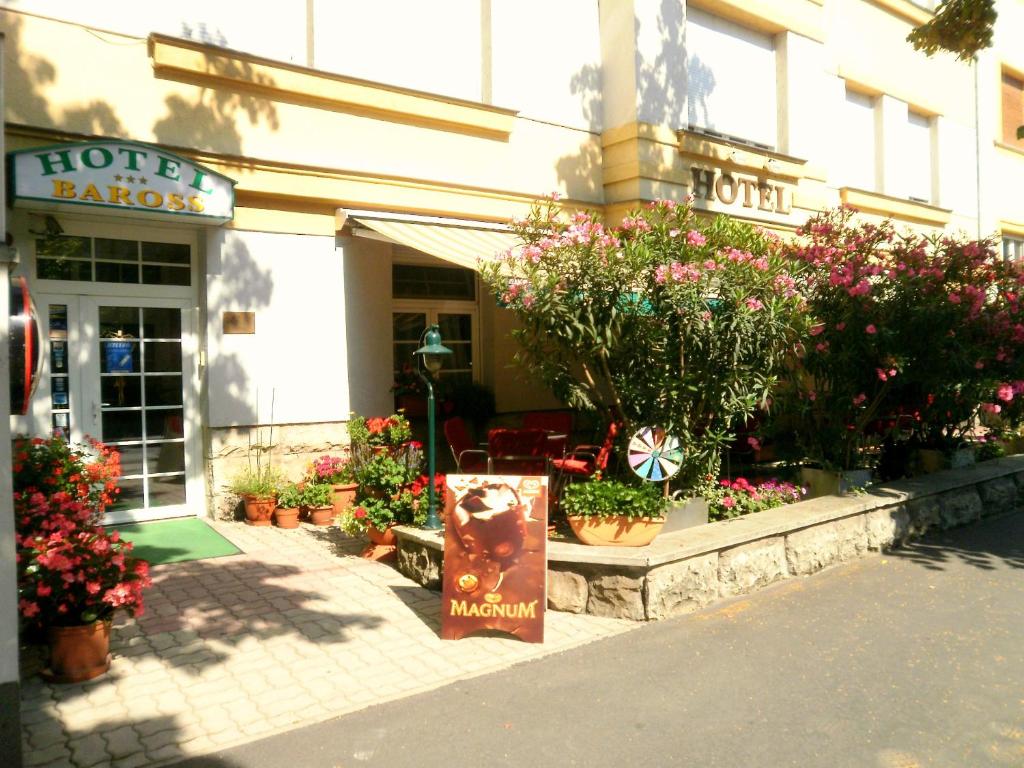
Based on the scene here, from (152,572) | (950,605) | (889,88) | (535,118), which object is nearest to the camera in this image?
(950,605)

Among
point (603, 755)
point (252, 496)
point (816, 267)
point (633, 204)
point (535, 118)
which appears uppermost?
point (535, 118)

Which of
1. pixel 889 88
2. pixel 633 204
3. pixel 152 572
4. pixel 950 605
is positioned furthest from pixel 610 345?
pixel 889 88

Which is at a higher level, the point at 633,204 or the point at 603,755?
the point at 633,204

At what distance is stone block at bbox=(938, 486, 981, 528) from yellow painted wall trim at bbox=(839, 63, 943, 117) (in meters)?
7.50

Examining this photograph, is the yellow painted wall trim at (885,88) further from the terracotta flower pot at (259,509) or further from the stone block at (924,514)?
the terracotta flower pot at (259,509)

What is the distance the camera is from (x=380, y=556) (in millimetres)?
6914

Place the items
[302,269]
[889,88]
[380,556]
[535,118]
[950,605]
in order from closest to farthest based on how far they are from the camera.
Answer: [950,605]
[380,556]
[302,269]
[535,118]
[889,88]

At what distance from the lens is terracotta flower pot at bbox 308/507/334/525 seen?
8.02m

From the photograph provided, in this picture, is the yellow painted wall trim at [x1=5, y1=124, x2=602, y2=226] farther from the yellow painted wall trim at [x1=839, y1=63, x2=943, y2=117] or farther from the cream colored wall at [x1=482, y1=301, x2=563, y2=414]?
the yellow painted wall trim at [x1=839, y1=63, x2=943, y2=117]

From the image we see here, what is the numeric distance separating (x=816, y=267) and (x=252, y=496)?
587 centimetres

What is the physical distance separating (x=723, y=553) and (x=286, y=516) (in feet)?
13.3

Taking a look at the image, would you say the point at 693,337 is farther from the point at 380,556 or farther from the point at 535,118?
the point at 535,118

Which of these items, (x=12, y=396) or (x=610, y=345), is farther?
(x=610, y=345)

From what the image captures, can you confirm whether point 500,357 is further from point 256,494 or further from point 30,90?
point 30,90
